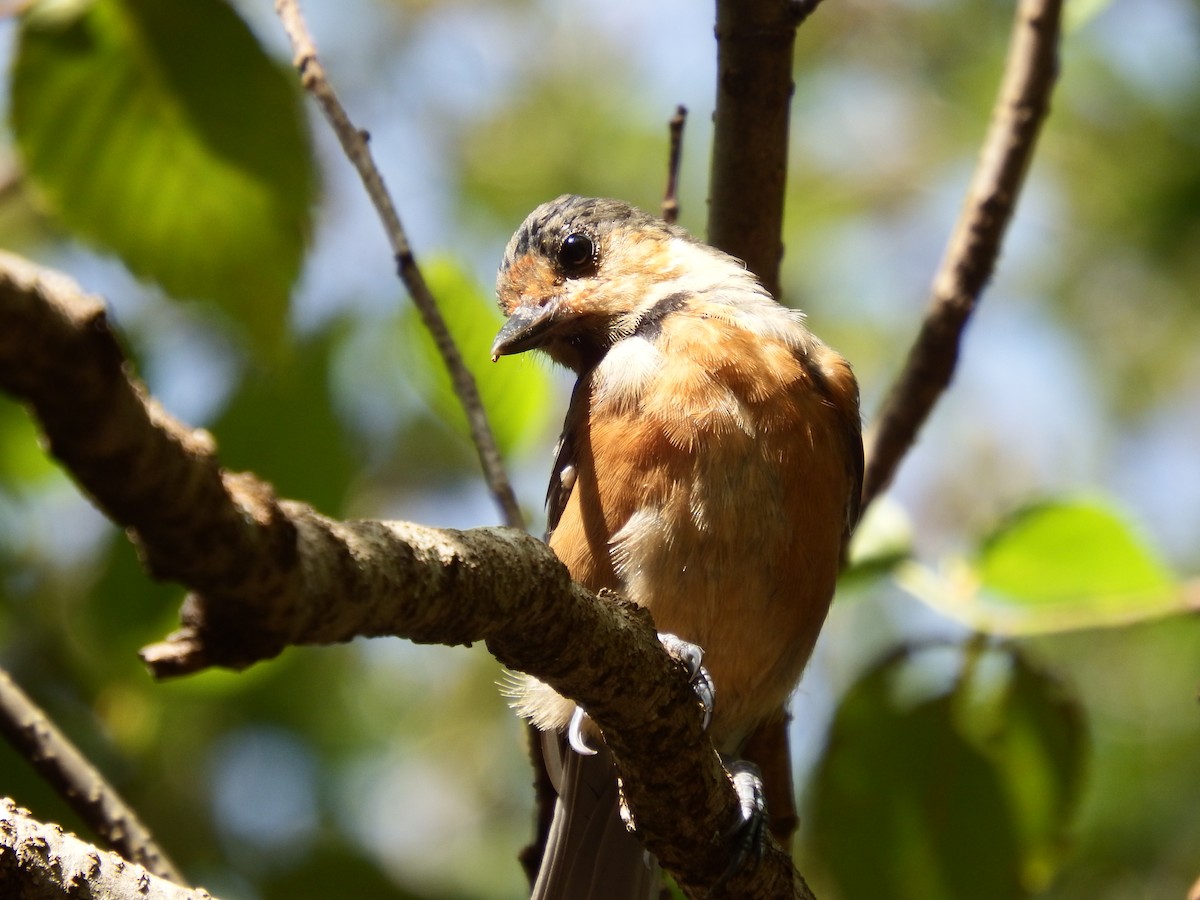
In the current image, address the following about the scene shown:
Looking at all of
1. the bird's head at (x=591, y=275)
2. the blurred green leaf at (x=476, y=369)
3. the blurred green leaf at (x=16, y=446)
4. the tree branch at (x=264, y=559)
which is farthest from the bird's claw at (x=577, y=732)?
the blurred green leaf at (x=16, y=446)

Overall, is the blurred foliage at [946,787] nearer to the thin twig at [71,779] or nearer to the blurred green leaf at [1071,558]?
the blurred green leaf at [1071,558]

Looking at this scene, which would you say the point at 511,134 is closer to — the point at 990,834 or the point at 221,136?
the point at 221,136

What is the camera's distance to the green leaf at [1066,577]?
14.9 ft

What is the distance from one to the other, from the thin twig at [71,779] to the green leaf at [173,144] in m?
1.35

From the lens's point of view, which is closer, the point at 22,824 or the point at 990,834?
the point at 22,824

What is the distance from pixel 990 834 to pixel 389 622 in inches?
125

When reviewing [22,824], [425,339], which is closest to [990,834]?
[425,339]

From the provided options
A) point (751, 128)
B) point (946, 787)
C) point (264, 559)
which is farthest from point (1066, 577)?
point (264, 559)

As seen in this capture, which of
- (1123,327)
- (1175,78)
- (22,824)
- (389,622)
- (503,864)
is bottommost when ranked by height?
(22,824)

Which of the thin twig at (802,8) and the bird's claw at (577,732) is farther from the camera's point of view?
the bird's claw at (577,732)

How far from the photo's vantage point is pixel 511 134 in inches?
402

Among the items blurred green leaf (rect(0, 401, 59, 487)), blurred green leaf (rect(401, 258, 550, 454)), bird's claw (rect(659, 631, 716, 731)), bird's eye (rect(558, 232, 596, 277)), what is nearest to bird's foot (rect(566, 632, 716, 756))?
bird's claw (rect(659, 631, 716, 731))

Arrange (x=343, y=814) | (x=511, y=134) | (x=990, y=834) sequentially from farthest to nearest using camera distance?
(x=511, y=134)
(x=343, y=814)
(x=990, y=834)

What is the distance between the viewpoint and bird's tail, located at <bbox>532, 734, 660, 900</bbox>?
14.9 feet
